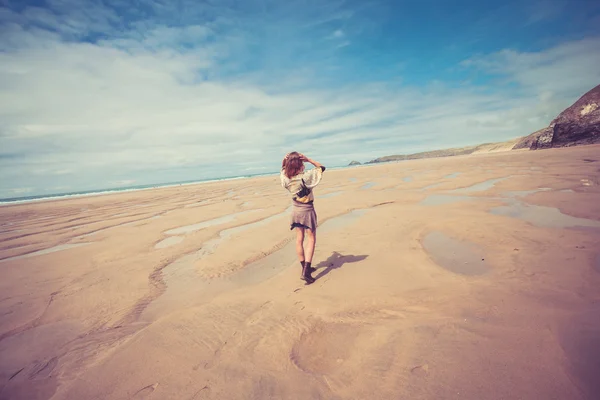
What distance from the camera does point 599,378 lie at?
2.03m

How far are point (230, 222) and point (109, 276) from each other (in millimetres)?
4883

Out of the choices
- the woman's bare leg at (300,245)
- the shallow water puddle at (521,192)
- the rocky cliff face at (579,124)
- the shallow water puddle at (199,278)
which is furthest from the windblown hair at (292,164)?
the rocky cliff face at (579,124)

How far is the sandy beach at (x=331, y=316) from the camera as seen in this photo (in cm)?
234

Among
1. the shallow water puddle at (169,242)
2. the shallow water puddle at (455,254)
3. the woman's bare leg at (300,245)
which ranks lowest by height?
the shallow water puddle at (455,254)

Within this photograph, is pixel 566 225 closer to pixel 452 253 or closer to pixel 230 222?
pixel 452 253

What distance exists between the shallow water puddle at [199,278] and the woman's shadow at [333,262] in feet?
2.47

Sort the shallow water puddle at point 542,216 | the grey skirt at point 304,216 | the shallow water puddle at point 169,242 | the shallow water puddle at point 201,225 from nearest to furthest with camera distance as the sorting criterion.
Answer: the grey skirt at point 304,216
the shallow water puddle at point 542,216
the shallow water puddle at point 169,242
the shallow water puddle at point 201,225

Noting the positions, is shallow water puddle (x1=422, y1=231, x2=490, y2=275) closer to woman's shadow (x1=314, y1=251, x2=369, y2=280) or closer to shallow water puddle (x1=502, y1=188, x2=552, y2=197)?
woman's shadow (x1=314, y1=251, x2=369, y2=280)

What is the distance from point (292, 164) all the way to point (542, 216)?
23.3 feet

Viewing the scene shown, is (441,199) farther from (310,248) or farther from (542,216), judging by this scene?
(310,248)

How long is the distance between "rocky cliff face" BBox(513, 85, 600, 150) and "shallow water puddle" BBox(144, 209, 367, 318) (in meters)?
38.4

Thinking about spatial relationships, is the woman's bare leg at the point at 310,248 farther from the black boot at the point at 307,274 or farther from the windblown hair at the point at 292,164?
the windblown hair at the point at 292,164

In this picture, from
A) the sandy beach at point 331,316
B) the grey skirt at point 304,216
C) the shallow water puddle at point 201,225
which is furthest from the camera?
the shallow water puddle at point 201,225

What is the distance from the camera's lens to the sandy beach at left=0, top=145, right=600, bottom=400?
7.69 ft
